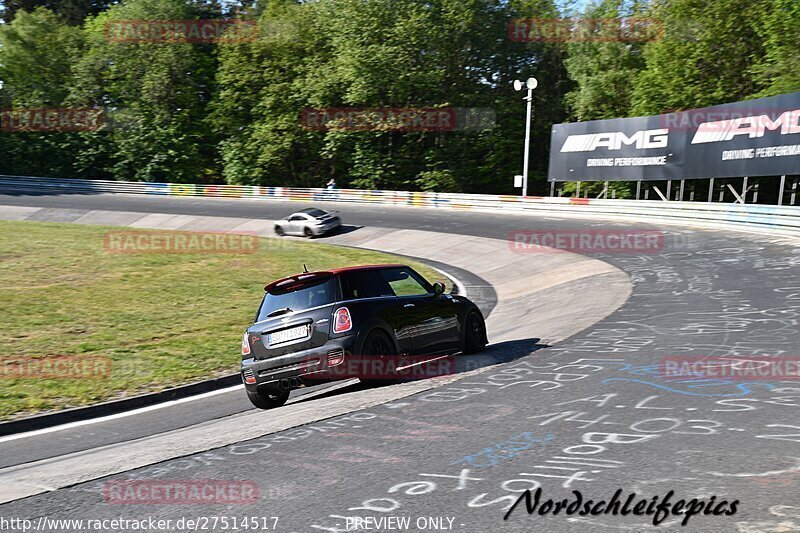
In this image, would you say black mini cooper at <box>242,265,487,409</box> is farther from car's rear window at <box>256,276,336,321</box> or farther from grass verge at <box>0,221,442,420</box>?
grass verge at <box>0,221,442,420</box>

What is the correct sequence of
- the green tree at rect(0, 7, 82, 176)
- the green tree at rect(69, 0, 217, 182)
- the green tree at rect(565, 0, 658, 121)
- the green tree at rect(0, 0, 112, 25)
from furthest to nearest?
the green tree at rect(0, 0, 112, 25), the green tree at rect(0, 7, 82, 176), the green tree at rect(69, 0, 217, 182), the green tree at rect(565, 0, 658, 121)

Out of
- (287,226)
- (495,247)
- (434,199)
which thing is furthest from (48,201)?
(495,247)

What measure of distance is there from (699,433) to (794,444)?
70 centimetres

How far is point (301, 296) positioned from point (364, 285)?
2.69ft

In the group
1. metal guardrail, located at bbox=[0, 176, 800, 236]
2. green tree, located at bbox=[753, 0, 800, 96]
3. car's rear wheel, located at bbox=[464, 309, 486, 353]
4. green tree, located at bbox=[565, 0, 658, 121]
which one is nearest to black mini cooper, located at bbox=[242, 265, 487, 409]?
car's rear wheel, located at bbox=[464, 309, 486, 353]

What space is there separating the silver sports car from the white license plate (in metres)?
26.2

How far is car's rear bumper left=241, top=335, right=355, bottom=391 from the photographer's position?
8906mm

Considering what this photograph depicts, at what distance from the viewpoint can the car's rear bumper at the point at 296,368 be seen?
8906 millimetres

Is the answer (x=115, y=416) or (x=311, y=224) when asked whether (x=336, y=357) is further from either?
(x=311, y=224)

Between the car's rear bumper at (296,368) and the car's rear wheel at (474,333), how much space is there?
260 cm

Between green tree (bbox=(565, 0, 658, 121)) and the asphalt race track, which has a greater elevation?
green tree (bbox=(565, 0, 658, 121))

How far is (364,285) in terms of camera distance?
968cm

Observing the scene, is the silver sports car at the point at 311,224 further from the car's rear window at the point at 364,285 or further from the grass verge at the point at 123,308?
the car's rear window at the point at 364,285

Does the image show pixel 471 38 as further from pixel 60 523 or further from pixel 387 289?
pixel 60 523
